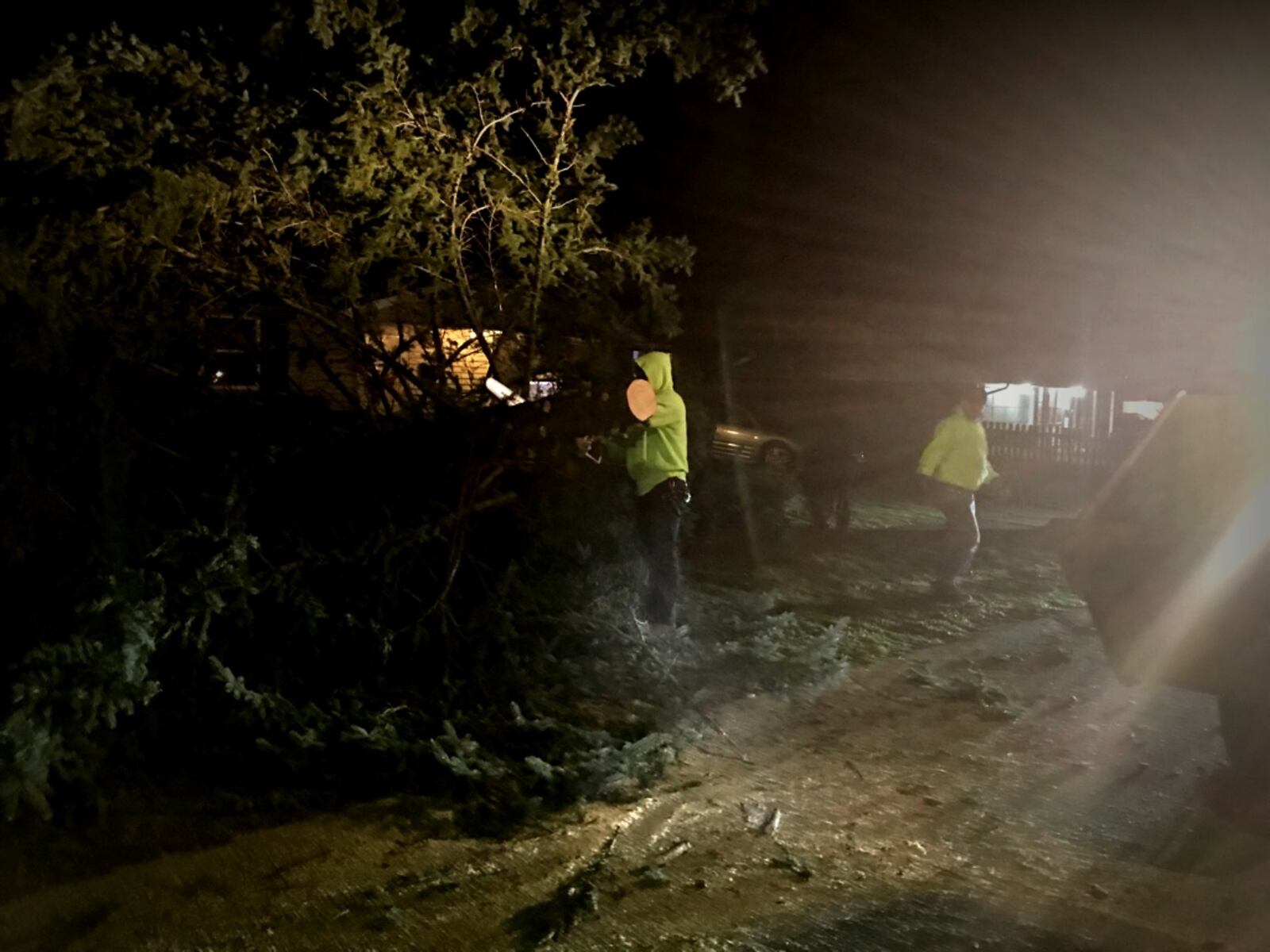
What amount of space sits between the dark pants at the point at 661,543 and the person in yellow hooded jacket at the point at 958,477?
11.1 ft

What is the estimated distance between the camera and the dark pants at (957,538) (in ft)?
29.8

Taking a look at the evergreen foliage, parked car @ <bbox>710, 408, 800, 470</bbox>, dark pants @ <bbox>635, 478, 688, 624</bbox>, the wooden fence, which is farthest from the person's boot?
the wooden fence

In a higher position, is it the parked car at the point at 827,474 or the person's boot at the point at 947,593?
the parked car at the point at 827,474

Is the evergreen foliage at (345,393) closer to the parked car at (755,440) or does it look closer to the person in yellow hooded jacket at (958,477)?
the person in yellow hooded jacket at (958,477)

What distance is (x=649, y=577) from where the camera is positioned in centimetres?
656

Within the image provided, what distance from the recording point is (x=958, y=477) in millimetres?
9320

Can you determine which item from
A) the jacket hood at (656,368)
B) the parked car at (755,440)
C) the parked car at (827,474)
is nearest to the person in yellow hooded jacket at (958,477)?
the parked car at (827,474)

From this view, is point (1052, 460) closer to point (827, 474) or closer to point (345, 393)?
point (827, 474)

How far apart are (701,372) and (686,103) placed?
3.00 metres

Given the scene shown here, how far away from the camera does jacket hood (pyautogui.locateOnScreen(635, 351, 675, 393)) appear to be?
19.9 ft

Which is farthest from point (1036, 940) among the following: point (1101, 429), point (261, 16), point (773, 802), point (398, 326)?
point (1101, 429)

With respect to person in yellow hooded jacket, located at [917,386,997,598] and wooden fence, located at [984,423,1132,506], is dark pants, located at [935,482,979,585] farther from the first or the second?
wooden fence, located at [984,423,1132,506]

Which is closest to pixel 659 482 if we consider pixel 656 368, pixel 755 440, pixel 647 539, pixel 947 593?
pixel 647 539

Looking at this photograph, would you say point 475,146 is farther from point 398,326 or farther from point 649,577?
A: point 649,577
